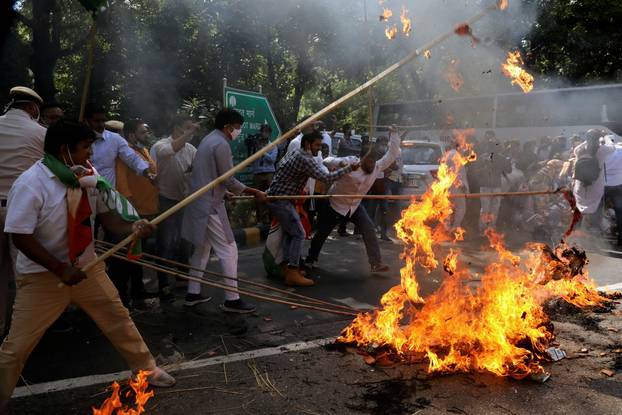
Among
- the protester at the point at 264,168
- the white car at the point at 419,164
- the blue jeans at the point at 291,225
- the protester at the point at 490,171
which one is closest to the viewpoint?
the blue jeans at the point at 291,225

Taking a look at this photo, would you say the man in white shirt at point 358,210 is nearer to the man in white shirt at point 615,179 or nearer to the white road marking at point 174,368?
the white road marking at point 174,368

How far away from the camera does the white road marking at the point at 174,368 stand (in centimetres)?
354

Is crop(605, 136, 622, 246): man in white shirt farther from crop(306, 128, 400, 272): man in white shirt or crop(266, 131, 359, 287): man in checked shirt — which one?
crop(266, 131, 359, 287): man in checked shirt

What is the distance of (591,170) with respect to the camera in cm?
882

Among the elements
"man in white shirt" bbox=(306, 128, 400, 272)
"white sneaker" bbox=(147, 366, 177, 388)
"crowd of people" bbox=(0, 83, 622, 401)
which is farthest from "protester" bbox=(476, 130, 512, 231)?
"white sneaker" bbox=(147, 366, 177, 388)

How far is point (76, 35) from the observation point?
1396cm

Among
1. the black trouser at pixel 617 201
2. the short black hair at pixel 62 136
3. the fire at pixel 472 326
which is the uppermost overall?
the short black hair at pixel 62 136

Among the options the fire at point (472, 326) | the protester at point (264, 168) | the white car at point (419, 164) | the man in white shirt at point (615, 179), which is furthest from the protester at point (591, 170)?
the protester at point (264, 168)

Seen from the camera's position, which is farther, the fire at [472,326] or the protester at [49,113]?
the protester at [49,113]

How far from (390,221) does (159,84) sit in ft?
32.3

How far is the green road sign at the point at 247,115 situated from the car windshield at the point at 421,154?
3.21m

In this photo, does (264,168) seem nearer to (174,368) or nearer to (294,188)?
(294,188)

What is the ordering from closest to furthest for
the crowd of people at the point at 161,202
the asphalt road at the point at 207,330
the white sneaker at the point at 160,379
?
1. the crowd of people at the point at 161,202
2. the white sneaker at the point at 160,379
3. the asphalt road at the point at 207,330

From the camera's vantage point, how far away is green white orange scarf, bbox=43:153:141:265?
2.92 meters
